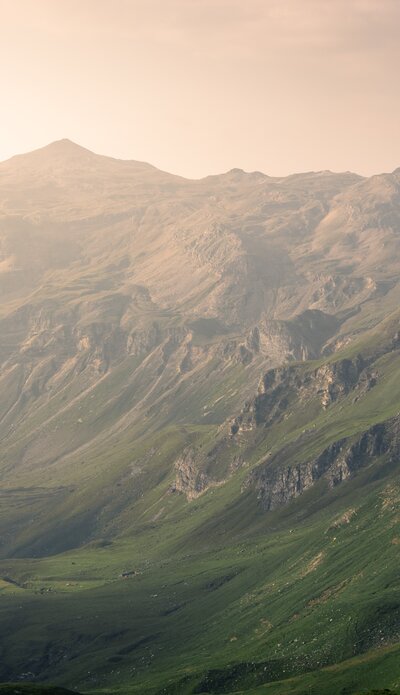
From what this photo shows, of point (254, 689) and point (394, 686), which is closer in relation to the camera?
point (394, 686)

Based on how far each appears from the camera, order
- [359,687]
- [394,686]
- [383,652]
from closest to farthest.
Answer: [394,686]
[359,687]
[383,652]

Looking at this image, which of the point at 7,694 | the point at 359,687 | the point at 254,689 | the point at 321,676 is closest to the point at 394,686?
the point at 359,687

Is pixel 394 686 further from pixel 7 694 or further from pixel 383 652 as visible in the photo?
pixel 7 694

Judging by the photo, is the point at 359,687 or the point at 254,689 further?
the point at 254,689

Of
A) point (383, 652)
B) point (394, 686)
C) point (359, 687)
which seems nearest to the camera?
point (394, 686)

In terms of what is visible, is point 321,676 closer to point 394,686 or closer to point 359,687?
point 359,687

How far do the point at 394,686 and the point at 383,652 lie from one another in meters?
26.8

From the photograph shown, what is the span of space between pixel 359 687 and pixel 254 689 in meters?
27.0

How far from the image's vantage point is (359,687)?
18312 cm

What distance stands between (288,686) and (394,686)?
2907 cm

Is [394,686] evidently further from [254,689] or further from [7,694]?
[7,694]

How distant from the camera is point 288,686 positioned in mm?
192750

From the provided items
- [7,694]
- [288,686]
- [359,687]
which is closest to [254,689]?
[288,686]

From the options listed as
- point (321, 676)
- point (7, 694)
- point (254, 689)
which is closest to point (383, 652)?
point (321, 676)
